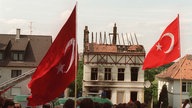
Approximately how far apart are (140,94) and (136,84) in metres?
1.11

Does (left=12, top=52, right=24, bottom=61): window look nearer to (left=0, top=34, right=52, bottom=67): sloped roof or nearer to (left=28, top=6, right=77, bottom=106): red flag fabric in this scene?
(left=0, top=34, right=52, bottom=67): sloped roof

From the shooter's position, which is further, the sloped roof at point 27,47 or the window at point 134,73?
the sloped roof at point 27,47

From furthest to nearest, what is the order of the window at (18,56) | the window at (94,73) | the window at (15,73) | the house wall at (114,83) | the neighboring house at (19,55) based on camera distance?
the window at (18,56)
the window at (15,73)
the neighboring house at (19,55)
the window at (94,73)
the house wall at (114,83)

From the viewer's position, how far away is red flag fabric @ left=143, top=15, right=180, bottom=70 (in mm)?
16484

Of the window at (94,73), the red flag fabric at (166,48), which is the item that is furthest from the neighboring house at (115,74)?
the red flag fabric at (166,48)

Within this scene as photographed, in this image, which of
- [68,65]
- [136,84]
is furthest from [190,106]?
[136,84]

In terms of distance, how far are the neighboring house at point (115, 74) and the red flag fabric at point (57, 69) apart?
3945 cm

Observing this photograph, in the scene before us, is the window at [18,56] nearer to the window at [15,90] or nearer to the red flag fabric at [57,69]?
the window at [15,90]

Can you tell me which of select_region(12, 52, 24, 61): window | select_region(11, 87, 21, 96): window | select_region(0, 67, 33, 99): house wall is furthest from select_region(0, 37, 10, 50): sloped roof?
select_region(11, 87, 21, 96): window

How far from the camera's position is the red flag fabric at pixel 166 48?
54.1 feet

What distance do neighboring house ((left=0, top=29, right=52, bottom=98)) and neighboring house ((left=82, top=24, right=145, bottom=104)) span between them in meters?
8.19

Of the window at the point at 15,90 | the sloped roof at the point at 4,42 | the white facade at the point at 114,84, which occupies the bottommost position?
Result: the window at the point at 15,90

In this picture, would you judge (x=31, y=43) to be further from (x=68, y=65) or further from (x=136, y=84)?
(x=68, y=65)

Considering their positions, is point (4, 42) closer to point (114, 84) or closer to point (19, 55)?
point (19, 55)
